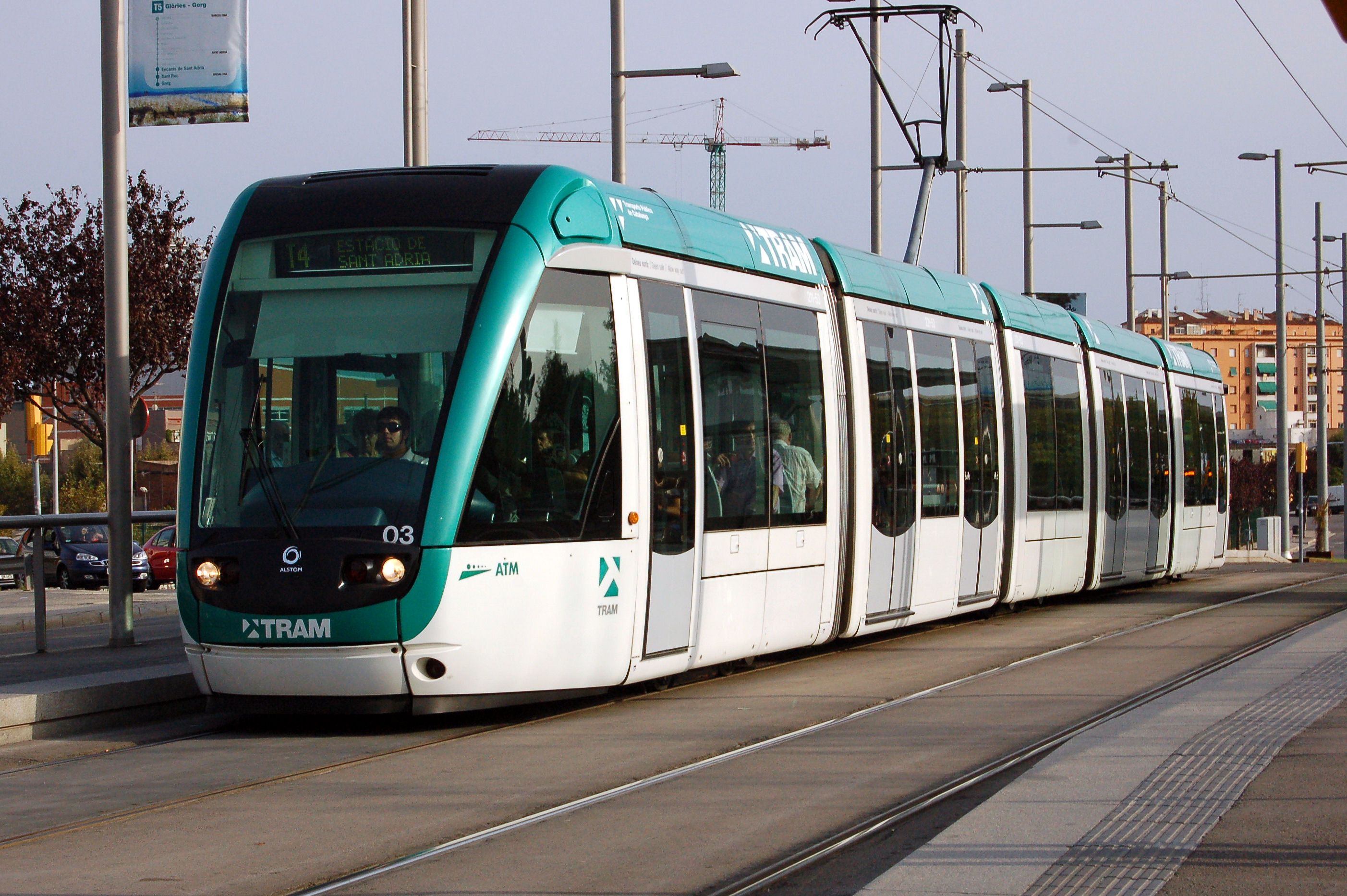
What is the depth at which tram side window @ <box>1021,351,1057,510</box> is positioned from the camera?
55.9ft

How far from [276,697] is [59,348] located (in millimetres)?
24025

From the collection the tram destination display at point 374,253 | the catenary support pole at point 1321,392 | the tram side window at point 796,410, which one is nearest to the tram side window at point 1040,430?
the tram side window at point 796,410

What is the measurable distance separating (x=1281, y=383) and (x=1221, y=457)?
2203cm

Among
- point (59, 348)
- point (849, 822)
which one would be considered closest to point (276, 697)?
point (849, 822)

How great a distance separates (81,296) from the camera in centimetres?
3119

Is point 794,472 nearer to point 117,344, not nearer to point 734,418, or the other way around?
point 734,418

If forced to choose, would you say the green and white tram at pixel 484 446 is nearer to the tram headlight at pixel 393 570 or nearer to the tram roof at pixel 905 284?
the tram headlight at pixel 393 570

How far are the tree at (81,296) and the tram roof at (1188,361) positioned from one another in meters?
17.1

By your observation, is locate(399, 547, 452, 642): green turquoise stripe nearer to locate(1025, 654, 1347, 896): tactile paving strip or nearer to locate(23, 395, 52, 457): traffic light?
locate(1025, 654, 1347, 896): tactile paving strip

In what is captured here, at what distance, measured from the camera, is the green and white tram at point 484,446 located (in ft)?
28.8

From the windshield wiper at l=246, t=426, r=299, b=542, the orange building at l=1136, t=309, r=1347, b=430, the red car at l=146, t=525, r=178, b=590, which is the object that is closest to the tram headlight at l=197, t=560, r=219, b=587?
the windshield wiper at l=246, t=426, r=299, b=542

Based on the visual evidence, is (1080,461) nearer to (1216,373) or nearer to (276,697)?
(1216,373)

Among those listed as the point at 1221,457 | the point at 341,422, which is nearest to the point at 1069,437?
the point at 1221,457

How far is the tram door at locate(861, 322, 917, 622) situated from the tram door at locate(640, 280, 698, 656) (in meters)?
3.04
